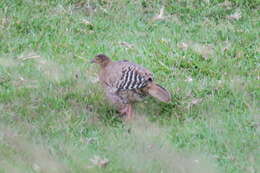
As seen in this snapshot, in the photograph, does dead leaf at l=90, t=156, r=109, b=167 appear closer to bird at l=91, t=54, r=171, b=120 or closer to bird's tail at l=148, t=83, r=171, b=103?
Result: bird at l=91, t=54, r=171, b=120

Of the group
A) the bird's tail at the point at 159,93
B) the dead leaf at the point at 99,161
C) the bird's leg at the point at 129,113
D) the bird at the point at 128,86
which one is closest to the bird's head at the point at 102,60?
the bird at the point at 128,86

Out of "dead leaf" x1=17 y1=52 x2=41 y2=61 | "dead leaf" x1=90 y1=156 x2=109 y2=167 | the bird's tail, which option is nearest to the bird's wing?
the bird's tail

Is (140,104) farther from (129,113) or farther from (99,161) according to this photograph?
(99,161)

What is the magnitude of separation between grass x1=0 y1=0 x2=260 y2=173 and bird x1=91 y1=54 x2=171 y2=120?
0.15 m

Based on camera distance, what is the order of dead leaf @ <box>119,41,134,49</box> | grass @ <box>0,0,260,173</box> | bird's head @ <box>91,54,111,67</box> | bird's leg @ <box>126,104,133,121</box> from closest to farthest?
grass @ <box>0,0,260,173</box>
bird's leg @ <box>126,104,133,121</box>
bird's head @ <box>91,54,111,67</box>
dead leaf @ <box>119,41,134,49</box>

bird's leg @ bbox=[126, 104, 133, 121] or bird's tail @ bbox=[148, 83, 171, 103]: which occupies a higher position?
bird's tail @ bbox=[148, 83, 171, 103]

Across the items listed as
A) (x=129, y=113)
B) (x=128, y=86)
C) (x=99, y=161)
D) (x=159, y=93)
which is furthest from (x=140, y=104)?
(x=99, y=161)

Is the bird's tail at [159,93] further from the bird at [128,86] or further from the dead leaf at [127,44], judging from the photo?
the dead leaf at [127,44]

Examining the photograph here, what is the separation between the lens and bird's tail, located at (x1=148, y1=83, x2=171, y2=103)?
7125 millimetres

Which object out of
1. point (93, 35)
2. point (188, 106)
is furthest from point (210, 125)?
point (93, 35)

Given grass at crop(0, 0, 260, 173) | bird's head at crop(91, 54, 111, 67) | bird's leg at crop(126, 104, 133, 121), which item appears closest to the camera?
grass at crop(0, 0, 260, 173)

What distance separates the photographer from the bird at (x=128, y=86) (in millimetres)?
7062

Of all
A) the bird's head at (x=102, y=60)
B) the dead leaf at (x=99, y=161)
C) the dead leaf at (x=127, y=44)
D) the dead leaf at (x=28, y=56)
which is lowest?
the dead leaf at (x=99, y=161)

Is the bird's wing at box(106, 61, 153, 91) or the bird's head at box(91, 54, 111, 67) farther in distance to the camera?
the bird's head at box(91, 54, 111, 67)
